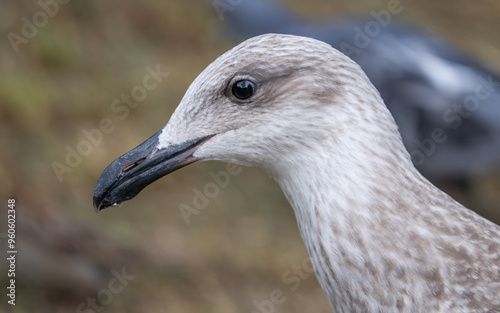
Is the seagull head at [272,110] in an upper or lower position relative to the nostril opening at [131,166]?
upper

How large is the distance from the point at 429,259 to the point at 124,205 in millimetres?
3546

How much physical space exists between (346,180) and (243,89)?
0.42m

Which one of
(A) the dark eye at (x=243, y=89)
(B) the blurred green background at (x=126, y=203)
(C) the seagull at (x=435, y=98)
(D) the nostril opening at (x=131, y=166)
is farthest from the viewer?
(C) the seagull at (x=435, y=98)

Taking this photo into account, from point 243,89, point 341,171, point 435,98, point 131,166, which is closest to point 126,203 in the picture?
point 435,98

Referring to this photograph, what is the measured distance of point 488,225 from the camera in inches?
78.7

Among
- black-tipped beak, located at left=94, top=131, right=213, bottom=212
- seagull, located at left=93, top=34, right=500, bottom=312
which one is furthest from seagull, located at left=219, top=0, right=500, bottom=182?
black-tipped beak, located at left=94, top=131, right=213, bottom=212

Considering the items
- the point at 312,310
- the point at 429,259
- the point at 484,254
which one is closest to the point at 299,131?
the point at 429,259

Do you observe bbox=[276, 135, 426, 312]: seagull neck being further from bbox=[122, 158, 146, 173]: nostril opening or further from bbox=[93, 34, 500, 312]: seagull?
bbox=[122, 158, 146, 173]: nostril opening

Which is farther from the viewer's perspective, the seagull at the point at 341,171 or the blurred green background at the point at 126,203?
the blurred green background at the point at 126,203

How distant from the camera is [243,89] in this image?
77.2 inches

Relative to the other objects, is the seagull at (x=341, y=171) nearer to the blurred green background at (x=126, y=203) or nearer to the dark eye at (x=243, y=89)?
the dark eye at (x=243, y=89)

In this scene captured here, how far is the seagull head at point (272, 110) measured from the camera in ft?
6.24

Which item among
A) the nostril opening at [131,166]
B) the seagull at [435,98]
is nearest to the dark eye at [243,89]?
the nostril opening at [131,166]

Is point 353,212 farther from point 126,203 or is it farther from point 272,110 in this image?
point 126,203
